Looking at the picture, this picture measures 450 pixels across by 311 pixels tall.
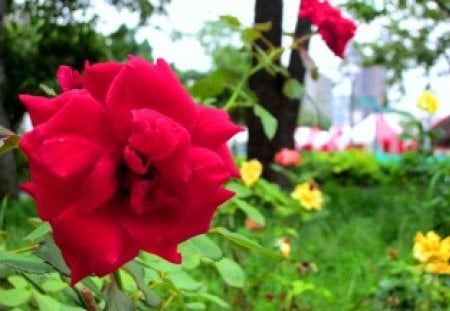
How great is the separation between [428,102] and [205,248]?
9.82 ft

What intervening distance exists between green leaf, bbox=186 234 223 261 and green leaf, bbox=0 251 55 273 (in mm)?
199

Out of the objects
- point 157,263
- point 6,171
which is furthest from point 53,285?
point 6,171

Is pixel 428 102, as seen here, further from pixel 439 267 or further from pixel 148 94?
pixel 148 94

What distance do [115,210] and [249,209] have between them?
1.09 metres

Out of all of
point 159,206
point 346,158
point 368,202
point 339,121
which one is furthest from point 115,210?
point 339,121

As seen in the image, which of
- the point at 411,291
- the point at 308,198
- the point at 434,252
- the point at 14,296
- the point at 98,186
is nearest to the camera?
the point at 98,186

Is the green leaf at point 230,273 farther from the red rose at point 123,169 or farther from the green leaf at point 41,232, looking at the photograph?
the red rose at point 123,169

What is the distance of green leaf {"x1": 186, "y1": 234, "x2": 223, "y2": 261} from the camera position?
997 millimetres

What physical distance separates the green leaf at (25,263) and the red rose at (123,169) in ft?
0.57

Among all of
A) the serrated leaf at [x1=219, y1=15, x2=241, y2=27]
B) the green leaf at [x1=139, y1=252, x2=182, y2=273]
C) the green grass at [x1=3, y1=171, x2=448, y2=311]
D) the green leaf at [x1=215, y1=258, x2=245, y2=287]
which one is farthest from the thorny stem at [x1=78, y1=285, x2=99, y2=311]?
the green grass at [x1=3, y1=171, x2=448, y2=311]

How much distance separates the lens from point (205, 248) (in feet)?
3.30

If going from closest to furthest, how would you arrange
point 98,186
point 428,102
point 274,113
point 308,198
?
1. point 98,186
2. point 308,198
3. point 428,102
4. point 274,113

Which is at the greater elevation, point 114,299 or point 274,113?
point 114,299

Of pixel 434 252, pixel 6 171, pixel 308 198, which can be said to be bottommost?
pixel 6 171
